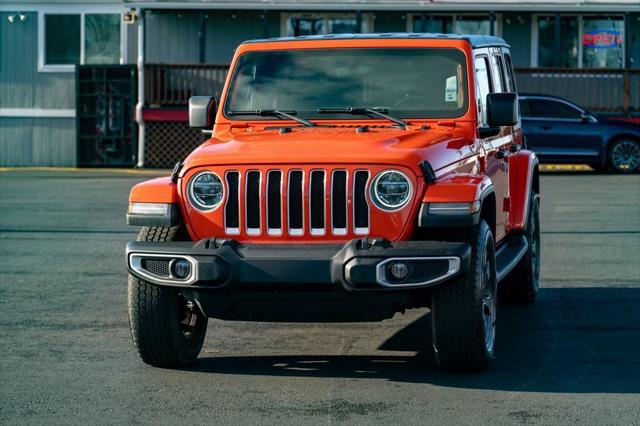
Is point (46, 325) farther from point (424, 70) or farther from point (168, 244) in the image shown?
point (424, 70)

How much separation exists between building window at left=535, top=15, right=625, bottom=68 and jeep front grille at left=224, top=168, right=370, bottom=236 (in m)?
25.5

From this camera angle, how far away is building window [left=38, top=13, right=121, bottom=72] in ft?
104

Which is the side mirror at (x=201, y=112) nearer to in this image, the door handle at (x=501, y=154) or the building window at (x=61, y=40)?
the door handle at (x=501, y=154)

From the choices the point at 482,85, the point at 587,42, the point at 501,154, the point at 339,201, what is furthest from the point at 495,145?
the point at 587,42

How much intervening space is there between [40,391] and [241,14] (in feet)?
83.4

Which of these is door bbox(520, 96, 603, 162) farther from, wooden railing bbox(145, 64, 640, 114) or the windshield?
the windshield

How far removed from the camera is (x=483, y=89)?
30.7 ft

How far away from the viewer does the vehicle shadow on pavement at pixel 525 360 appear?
24.9 feet

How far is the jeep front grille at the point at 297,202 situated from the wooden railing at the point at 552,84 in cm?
2279

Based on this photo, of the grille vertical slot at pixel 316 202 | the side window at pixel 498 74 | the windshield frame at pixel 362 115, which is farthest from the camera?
the side window at pixel 498 74

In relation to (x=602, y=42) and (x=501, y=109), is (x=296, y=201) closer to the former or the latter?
(x=501, y=109)

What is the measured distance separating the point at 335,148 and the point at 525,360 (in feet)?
6.04

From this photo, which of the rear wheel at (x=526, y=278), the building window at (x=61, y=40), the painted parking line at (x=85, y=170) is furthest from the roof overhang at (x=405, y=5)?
the rear wheel at (x=526, y=278)

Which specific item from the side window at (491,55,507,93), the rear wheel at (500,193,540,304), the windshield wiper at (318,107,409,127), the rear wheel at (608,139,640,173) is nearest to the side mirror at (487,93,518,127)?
the windshield wiper at (318,107,409,127)
